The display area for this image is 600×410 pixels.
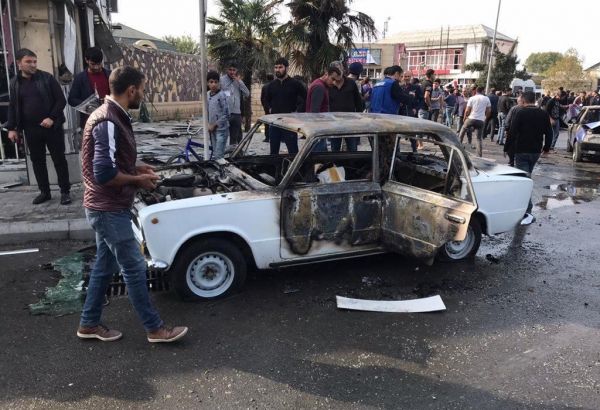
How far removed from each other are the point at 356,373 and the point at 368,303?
1.03 meters

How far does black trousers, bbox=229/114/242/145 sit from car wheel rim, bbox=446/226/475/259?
4717mm

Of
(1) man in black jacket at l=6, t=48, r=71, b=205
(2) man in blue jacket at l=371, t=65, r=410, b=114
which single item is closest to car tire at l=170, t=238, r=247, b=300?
(1) man in black jacket at l=6, t=48, r=71, b=205

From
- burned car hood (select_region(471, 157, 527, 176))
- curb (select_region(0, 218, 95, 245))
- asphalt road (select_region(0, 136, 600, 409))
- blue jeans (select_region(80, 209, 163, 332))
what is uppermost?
burned car hood (select_region(471, 157, 527, 176))

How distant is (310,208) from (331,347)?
123 cm

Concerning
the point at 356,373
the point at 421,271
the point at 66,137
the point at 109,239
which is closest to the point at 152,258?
the point at 109,239

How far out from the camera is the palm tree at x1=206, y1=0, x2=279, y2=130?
56.8ft

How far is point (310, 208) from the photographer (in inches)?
167

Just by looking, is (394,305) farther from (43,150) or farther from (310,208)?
(43,150)

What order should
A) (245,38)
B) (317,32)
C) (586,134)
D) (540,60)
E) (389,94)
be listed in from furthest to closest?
(540,60), (245,38), (317,32), (586,134), (389,94)

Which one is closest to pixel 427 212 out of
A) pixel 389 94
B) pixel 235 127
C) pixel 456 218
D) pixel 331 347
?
pixel 456 218

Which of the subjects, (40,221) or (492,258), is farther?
(40,221)

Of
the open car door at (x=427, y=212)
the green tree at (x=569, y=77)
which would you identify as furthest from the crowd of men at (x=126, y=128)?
the green tree at (x=569, y=77)

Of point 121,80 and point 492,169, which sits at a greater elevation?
point 121,80

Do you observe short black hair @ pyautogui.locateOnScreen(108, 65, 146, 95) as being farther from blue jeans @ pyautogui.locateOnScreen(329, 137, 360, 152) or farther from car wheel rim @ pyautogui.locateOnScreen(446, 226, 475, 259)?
car wheel rim @ pyautogui.locateOnScreen(446, 226, 475, 259)
